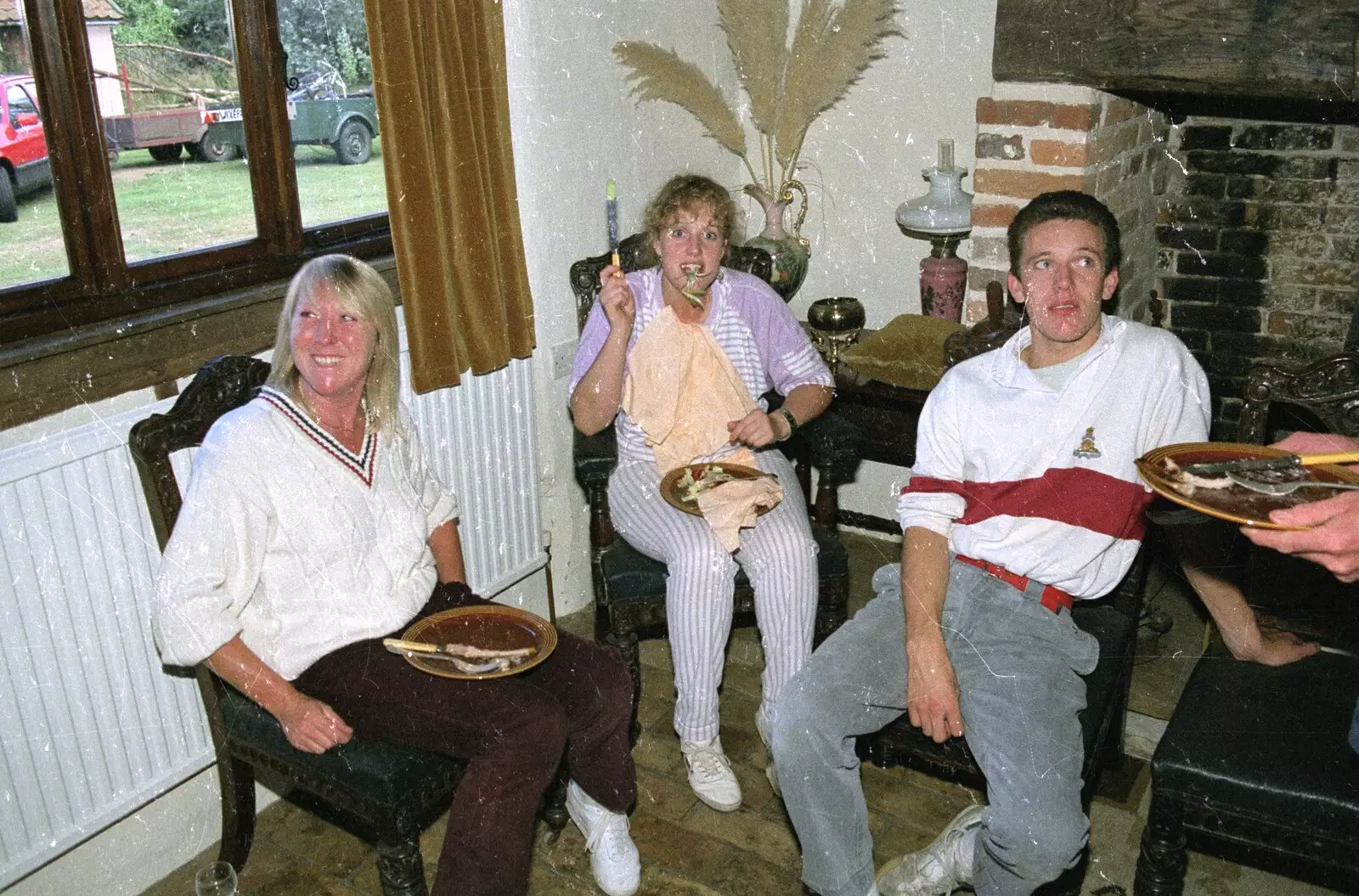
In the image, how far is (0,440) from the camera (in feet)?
6.59

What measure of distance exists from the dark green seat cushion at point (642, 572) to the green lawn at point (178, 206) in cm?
104

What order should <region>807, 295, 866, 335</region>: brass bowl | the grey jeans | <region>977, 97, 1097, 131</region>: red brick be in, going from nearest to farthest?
1. the grey jeans
2. <region>977, 97, 1097, 131</region>: red brick
3. <region>807, 295, 866, 335</region>: brass bowl

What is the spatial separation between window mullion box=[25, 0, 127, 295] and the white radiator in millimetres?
286

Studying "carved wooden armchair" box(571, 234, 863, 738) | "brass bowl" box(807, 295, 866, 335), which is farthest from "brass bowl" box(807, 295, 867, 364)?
"carved wooden armchair" box(571, 234, 863, 738)

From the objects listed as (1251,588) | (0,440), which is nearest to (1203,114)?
(1251,588)

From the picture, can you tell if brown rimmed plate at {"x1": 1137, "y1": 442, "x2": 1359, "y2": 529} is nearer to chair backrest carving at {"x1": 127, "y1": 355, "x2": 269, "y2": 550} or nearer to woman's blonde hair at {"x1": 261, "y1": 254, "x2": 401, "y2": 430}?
woman's blonde hair at {"x1": 261, "y1": 254, "x2": 401, "y2": 430}

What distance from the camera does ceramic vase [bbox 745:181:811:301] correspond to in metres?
3.38

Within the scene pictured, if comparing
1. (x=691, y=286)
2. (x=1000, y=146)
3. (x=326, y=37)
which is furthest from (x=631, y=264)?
(x=1000, y=146)

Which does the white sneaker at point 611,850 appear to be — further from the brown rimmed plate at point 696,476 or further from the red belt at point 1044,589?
the red belt at point 1044,589

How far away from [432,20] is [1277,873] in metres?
2.50

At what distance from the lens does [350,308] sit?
210 cm

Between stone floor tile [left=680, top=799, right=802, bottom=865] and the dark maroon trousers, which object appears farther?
stone floor tile [left=680, top=799, right=802, bottom=865]

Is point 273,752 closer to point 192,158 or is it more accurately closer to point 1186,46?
point 192,158

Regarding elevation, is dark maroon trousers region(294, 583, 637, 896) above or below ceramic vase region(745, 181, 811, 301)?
below
